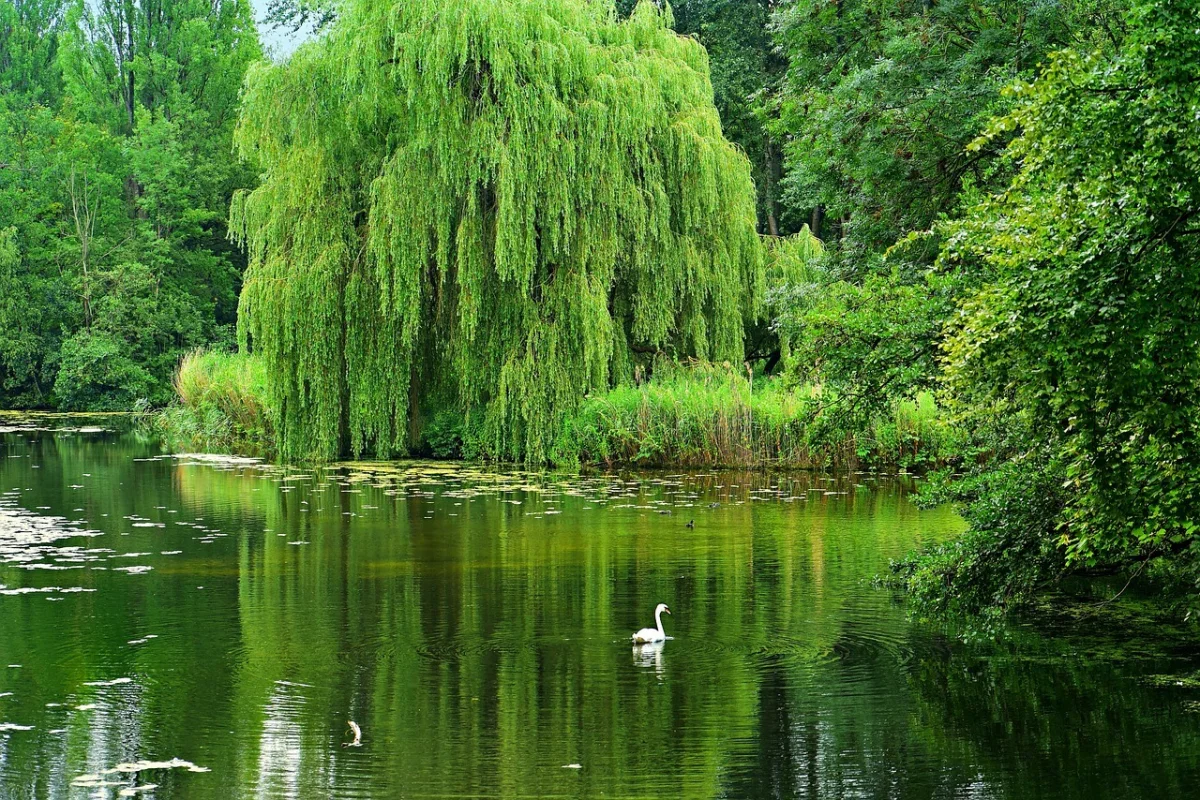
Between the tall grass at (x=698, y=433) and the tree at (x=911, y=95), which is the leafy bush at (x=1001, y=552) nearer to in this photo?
the tree at (x=911, y=95)

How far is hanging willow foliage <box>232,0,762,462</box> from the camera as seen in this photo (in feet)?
70.0

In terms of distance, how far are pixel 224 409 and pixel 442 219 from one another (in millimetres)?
8383

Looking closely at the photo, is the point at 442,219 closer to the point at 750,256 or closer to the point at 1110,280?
the point at 750,256

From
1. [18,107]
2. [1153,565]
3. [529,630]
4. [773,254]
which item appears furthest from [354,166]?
[18,107]

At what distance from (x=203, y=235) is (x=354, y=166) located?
95.9 ft

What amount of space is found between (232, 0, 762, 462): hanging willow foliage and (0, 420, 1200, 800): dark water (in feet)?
19.2

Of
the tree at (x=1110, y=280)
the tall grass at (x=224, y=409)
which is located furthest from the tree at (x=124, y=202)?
the tree at (x=1110, y=280)

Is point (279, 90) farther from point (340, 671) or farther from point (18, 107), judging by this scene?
point (18, 107)

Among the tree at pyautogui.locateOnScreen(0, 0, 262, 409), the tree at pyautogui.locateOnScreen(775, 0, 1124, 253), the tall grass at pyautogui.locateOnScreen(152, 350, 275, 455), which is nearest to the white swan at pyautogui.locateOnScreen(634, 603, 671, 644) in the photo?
the tree at pyautogui.locateOnScreen(775, 0, 1124, 253)

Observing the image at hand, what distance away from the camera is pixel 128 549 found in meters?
14.6

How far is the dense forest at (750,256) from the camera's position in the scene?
22.3 ft

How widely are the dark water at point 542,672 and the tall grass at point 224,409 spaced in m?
9.41

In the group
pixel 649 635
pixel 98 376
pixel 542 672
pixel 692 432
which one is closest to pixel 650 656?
pixel 649 635

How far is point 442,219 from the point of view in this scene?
21422 mm
